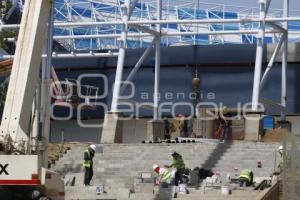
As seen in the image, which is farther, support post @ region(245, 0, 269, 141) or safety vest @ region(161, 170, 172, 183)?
support post @ region(245, 0, 269, 141)

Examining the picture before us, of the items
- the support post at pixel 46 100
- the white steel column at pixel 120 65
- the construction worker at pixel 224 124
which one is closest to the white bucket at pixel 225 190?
the support post at pixel 46 100

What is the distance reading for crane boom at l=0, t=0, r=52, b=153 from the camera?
19.5 meters

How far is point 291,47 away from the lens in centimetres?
4994

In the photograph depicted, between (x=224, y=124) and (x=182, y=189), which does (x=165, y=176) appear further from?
(x=224, y=124)

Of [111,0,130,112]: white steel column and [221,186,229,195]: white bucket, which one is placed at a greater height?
[111,0,130,112]: white steel column

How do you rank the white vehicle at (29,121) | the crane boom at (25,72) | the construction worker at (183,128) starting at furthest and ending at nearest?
1. the construction worker at (183,128)
2. the crane boom at (25,72)
3. the white vehicle at (29,121)

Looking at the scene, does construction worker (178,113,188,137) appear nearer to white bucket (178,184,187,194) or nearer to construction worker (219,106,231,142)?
construction worker (219,106,231,142)

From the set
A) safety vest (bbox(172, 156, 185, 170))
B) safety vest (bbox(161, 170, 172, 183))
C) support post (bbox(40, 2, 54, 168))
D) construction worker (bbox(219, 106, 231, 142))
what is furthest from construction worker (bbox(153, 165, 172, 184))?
construction worker (bbox(219, 106, 231, 142))

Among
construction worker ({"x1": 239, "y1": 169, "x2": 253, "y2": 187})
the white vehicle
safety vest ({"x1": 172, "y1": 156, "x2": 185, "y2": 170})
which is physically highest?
the white vehicle

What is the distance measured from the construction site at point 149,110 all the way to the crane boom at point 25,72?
3cm

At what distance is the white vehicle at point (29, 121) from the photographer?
1811cm

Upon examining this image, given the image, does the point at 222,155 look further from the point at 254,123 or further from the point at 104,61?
the point at 104,61

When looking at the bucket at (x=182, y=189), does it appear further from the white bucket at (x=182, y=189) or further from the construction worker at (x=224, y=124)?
the construction worker at (x=224, y=124)

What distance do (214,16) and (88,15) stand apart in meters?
11.1
